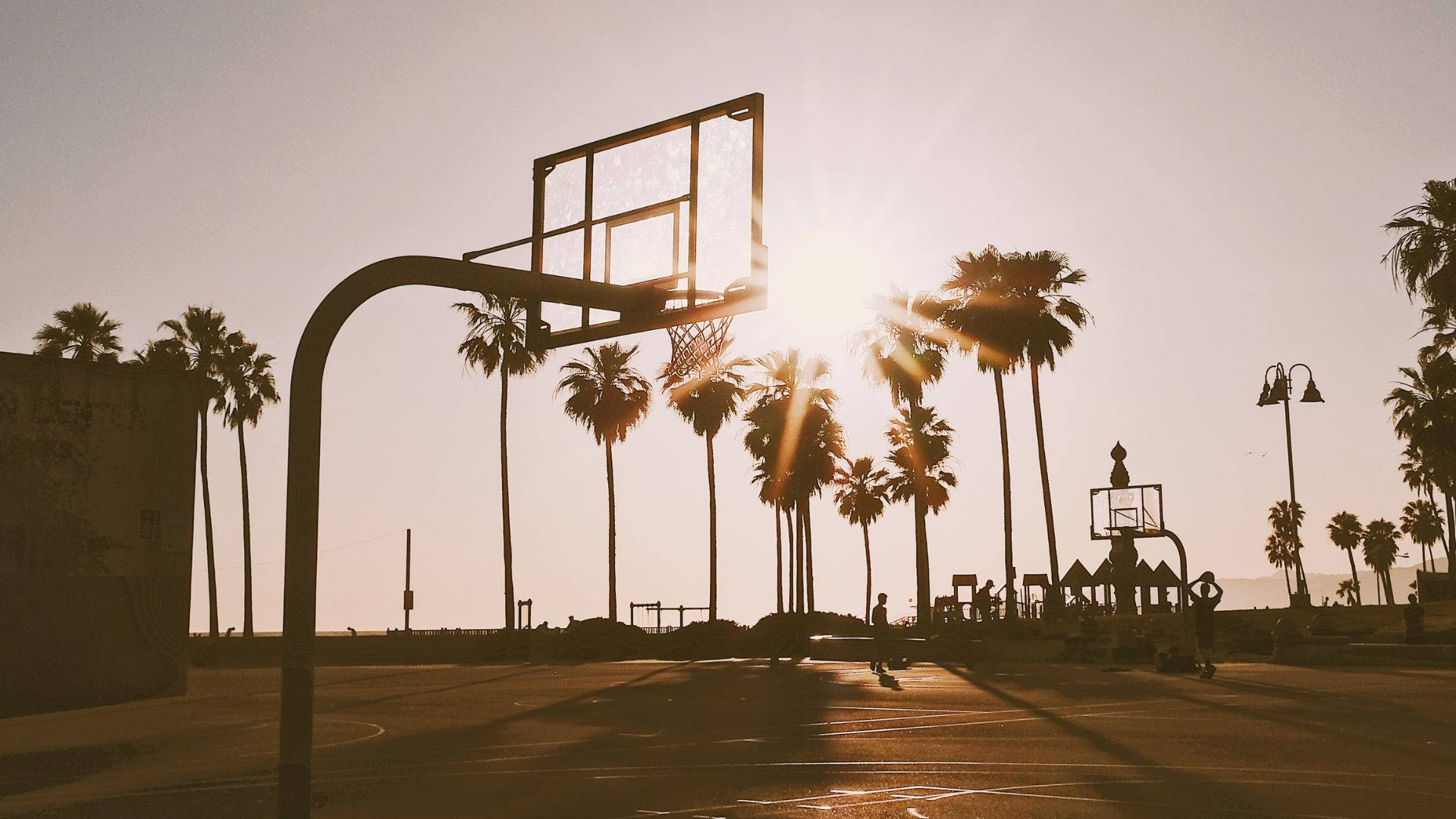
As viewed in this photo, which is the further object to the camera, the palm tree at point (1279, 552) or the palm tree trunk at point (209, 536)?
the palm tree at point (1279, 552)

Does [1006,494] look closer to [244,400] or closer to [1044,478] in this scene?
[1044,478]

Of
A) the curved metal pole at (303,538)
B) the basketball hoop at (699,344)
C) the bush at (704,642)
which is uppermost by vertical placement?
the basketball hoop at (699,344)

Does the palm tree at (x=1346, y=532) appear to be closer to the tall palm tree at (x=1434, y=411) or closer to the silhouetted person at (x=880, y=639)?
the tall palm tree at (x=1434, y=411)

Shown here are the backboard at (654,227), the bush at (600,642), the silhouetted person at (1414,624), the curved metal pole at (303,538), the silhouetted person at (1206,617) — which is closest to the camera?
the curved metal pole at (303,538)

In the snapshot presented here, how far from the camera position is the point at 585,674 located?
3297 centimetres

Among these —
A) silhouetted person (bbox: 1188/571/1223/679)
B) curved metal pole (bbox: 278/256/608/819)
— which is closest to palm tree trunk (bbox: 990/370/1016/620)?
silhouetted person (bbox: 1188/571/1223/679)

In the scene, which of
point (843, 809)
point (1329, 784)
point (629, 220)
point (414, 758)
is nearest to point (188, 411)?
point (414, 758)

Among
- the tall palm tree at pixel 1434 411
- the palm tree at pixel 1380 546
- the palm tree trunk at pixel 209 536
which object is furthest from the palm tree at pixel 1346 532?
the palm tree trunk at pixel 209 536

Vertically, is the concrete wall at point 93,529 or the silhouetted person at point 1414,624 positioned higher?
the concrete wall at point 93,529

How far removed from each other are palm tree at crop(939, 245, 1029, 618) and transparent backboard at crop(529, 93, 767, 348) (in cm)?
3726

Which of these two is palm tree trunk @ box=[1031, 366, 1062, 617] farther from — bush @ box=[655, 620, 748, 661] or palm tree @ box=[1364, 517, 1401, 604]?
palm tree @ box=[1364, 517, 1401, 604]

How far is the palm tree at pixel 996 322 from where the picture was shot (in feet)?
155

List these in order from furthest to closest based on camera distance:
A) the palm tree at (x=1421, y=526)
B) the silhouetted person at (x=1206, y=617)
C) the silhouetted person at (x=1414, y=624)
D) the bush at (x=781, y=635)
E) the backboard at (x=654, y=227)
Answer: the palm tree at (x=1421, y=526), the bush at (x=781, y=635), the silhouetted person at (x=1414, y=624), the silhouetted person at (x=1206, y=617), the backboard at (x=654, y=227)

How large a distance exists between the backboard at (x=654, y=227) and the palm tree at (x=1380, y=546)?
397ft
